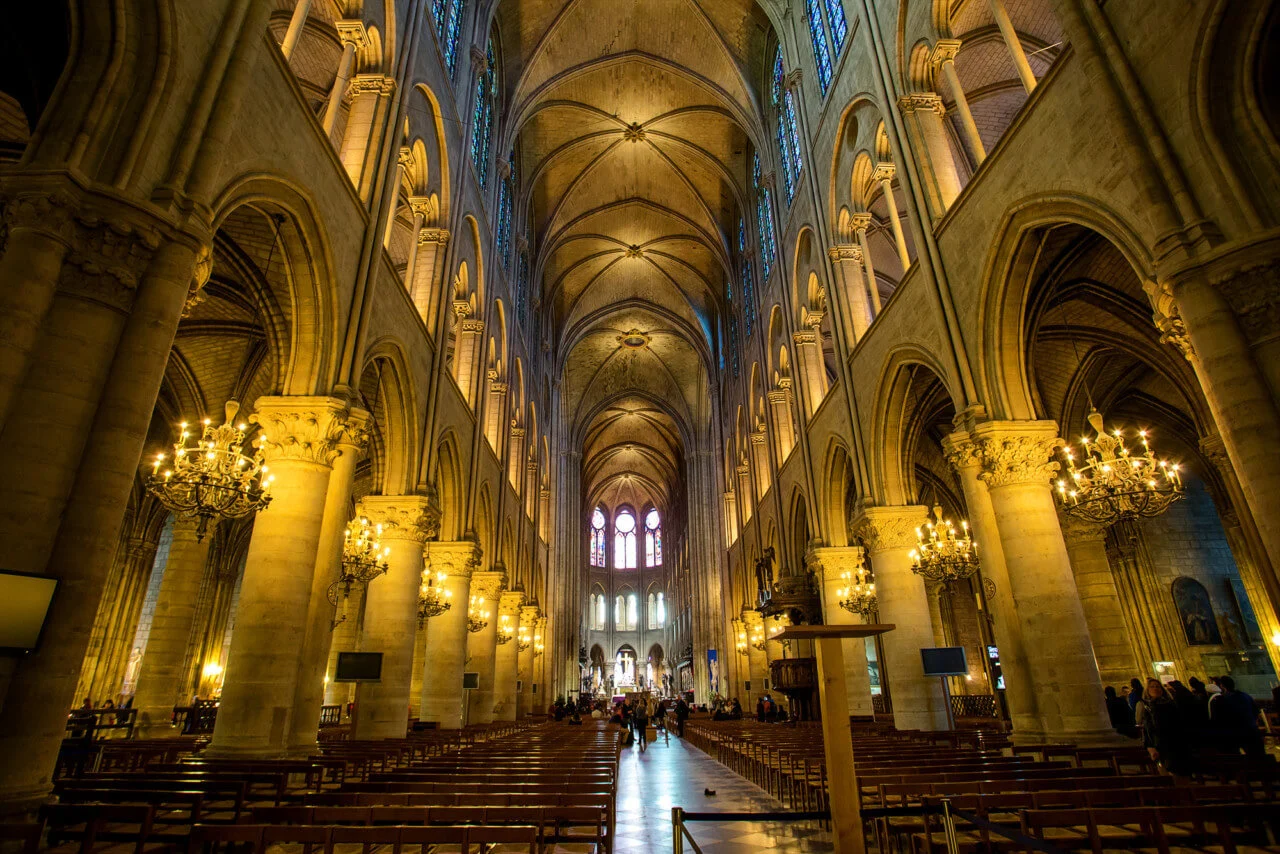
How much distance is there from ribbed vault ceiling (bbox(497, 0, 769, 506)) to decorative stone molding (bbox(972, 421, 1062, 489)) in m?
16.2

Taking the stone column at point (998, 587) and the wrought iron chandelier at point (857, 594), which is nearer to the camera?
the stone column at point (998, 587)

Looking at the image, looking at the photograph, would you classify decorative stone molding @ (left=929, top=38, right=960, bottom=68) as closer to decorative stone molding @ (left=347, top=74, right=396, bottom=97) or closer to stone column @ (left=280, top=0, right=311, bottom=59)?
decorative stone molding @ (left=347, top=74, right=396, bottom=97)

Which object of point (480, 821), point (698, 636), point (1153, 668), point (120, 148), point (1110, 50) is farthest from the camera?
point (698, 636)

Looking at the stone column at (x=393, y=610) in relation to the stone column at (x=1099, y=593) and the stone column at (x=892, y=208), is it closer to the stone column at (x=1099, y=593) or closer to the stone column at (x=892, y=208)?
the stone column at (x=892, y=208)

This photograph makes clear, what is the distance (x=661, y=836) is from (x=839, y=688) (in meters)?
2.98

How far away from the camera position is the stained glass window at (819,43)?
53.2 feet

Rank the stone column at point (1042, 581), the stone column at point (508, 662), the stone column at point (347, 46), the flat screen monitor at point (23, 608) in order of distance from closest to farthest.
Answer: the flat screen monitor at point (23, 608)
the stone column at point (1042, 581)
the stone column at point (347, 46)
the stone column at point (508, 662)

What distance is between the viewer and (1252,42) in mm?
5766

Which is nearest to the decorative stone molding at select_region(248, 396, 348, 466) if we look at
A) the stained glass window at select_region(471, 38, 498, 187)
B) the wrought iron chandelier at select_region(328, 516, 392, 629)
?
the wrought iron chandelier at select_region(328, 516, 392, 629)

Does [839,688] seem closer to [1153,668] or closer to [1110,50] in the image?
[1110,50]

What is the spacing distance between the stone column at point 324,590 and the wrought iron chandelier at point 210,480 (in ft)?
4.67

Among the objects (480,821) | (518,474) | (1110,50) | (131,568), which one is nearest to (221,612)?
(131,568)

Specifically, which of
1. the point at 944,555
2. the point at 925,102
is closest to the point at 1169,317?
the point at 944,555

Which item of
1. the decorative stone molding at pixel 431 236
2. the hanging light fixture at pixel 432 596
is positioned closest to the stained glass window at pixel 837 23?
the decorative stone molding at pixel 431 236
